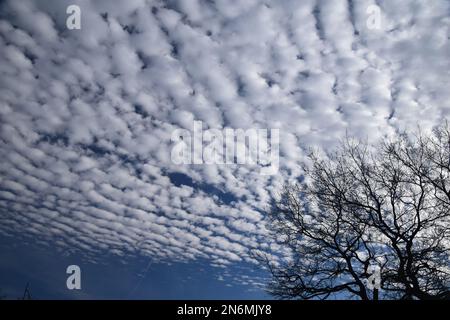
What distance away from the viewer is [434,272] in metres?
10.0

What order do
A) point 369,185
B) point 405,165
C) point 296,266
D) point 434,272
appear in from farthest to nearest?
point 296,266 < point 369,185 < point 405,165 < point 434,272

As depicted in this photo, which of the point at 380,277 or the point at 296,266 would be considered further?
the point at 296,266

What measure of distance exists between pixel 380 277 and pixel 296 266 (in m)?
3.28

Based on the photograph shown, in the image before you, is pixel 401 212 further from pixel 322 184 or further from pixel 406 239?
pixel 322 184

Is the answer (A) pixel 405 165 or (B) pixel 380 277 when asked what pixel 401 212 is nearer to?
(A) pixel 405 165
